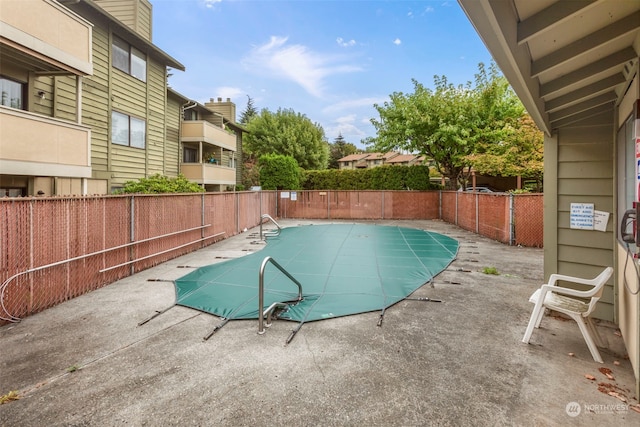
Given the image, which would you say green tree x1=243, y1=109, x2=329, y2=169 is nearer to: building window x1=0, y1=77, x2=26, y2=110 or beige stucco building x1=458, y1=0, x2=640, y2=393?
building window x1=0, y1=77, x2=26, y2=110

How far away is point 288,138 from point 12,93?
2376cm

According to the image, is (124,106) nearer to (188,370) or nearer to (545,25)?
(188,370)

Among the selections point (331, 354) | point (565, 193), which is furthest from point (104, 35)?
point (565, 193)

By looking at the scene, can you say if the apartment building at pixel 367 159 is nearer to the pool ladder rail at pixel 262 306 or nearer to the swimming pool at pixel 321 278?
the swimming pool at pixel 321 278

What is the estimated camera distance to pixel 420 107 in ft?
55.6

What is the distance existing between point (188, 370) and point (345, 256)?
5502mm

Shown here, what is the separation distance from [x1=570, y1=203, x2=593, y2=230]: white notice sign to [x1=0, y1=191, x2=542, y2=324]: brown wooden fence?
5353 mm

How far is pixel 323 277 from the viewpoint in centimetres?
604

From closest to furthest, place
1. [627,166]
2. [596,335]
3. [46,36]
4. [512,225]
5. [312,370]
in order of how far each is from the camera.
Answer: [312,370] < [627,166] < [596,335] < [46,36] < [512,225]

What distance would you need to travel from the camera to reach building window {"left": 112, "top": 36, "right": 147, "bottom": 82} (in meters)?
10.3

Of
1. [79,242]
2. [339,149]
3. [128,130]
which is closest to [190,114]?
[128,130]

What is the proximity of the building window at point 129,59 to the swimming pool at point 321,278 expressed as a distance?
827 centimetres

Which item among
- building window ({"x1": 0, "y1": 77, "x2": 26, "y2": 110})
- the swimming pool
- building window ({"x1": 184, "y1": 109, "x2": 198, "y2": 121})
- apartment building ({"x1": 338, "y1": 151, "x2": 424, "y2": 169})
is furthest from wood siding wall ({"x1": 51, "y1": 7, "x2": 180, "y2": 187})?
apartment building ({"x1": 338, "y1": 151, "x2": 424, "y2": 169})

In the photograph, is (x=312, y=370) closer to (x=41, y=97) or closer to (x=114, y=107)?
(x=41, y=97)
